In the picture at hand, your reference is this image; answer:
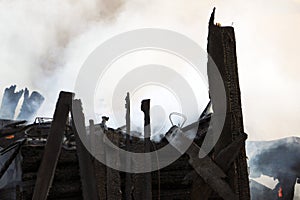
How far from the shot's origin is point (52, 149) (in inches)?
148

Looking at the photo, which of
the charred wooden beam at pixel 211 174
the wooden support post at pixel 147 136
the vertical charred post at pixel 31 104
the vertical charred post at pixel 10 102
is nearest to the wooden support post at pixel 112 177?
the wooden support post at pixel 147 136

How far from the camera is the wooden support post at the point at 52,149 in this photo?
3506mm

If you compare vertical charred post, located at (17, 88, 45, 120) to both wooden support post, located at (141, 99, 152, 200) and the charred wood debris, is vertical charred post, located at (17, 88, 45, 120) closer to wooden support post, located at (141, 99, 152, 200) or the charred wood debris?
the charred wood debris

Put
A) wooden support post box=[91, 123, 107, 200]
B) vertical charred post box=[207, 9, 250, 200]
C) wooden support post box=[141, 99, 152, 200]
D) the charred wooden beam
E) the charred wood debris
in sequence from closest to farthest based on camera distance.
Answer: the charred wooden beam
the charred wood debris
vertical charred post box=[207, 9, 250, 200]
wooden support post box=[91, 123, 107, 200]
wooden support post box=[141, 99, 152, 200]

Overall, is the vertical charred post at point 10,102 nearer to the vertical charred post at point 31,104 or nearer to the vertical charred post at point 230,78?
the vertical charred post at point 31,104

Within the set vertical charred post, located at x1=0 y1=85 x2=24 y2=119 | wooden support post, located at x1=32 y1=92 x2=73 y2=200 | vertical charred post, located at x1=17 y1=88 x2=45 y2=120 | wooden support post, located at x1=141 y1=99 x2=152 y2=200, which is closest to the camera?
wooden support post, located at x1=32 y1=92 x2=73 y2=200

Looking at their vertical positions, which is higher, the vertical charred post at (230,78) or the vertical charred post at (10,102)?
the vertical charred post at (10,102)

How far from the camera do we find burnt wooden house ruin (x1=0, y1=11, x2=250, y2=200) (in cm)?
337

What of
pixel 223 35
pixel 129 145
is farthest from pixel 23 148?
pixel 223 35

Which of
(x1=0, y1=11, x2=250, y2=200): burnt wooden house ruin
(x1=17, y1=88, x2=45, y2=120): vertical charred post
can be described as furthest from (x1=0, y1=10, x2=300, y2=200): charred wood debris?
(x1=17, y1=88, x2=45, y2=120): vertical charred post

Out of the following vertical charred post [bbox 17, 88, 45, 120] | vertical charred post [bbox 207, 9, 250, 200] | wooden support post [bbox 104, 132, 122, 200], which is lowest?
wooden support post [bbox 104, 132, 122, 200]

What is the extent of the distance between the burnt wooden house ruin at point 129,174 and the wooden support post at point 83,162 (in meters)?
0.01

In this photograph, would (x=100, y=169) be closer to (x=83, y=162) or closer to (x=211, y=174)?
(x=83, y=162)

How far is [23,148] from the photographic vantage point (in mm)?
4664
